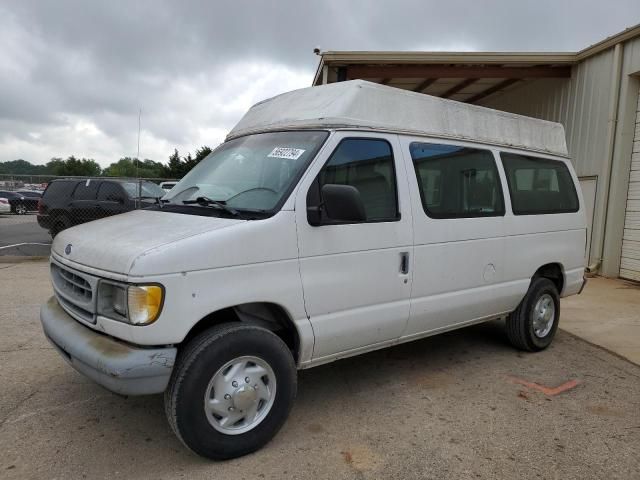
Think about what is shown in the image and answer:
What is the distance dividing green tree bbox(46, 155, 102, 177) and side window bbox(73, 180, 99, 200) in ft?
214

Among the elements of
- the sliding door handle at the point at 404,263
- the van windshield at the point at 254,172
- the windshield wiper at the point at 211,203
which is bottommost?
the sliding door handle at the point at 404,263

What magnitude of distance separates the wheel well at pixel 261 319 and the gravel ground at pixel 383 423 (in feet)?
2.09

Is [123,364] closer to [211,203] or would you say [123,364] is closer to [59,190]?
[211,203]

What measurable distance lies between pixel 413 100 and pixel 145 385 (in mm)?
2821

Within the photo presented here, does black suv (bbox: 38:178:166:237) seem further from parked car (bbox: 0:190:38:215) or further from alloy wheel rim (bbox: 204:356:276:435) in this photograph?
parked car (bbox: 0:190:38:215)

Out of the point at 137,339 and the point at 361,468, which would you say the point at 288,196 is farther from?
the point at 361,468

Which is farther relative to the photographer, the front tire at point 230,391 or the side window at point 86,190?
the side window at point 86,190

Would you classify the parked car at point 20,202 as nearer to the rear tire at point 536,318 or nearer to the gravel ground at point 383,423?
the gravel ground at point 383,423

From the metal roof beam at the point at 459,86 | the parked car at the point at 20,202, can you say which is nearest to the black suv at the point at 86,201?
the metal roof beam at the point at 459,86

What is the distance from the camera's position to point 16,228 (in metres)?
16.5

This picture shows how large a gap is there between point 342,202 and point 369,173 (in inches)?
24.6

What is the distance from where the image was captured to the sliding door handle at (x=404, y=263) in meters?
3.64

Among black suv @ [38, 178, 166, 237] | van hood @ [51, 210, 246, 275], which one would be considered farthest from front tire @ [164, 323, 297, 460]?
black suv @ [38, 178, 166, 237]

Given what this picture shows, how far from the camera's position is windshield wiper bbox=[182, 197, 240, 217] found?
10.0 feet
